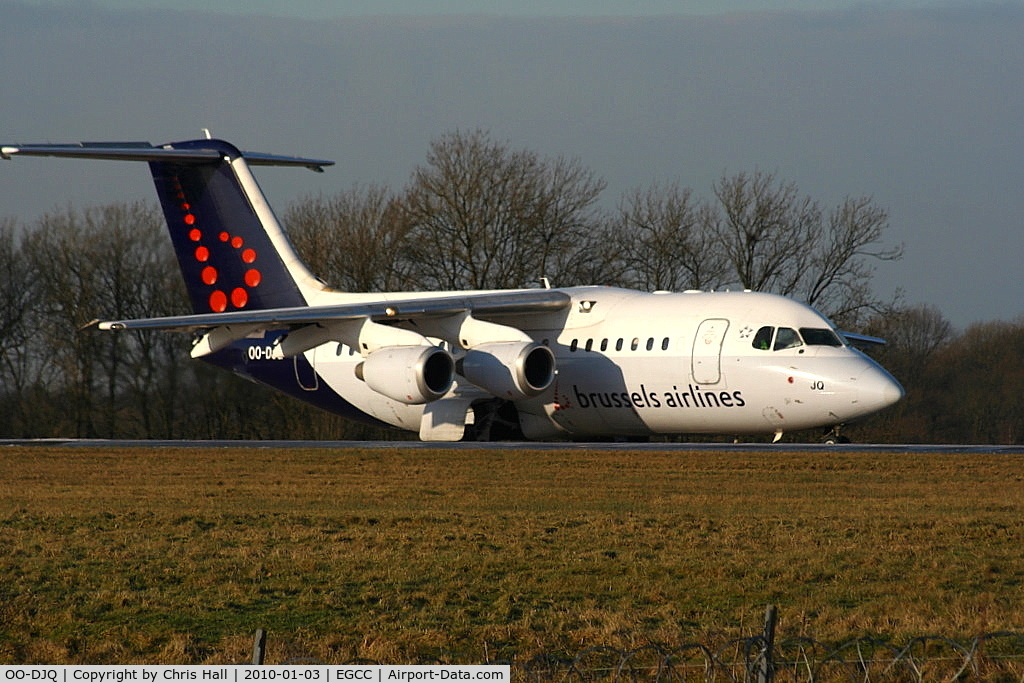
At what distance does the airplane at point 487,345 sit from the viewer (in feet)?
A: 85.4

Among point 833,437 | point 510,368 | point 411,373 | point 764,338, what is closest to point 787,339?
point 764,338

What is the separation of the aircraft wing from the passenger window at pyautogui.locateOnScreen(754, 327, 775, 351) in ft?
14.8

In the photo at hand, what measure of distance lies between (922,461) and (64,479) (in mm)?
12838

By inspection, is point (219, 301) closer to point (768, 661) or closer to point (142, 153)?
point (142, 153)

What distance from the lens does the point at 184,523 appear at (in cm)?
1499

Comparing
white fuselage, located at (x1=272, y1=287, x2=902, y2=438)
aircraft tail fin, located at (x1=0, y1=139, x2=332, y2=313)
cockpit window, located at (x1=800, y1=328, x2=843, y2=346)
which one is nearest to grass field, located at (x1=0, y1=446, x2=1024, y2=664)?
white fuselage, located at (x1=272, y1=287, x2=902, y2=438)

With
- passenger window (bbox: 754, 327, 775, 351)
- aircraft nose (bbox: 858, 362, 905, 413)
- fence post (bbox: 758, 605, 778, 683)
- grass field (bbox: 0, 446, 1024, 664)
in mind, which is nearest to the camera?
fence post (bbox: 758, 605, 778, 683)

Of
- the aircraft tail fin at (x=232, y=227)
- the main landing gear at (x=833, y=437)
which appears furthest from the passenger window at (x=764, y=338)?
the aircraft tail fin at (x=232, y=227)

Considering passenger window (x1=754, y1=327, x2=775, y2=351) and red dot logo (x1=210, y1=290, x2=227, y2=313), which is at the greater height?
red dot logo (x1=210, y1=290, x2=227, y2=313)

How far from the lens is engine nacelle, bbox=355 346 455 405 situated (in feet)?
89.4

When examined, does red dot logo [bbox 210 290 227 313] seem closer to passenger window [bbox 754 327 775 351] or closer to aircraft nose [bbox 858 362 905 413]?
passenger window [bbox 754 327 775 351]

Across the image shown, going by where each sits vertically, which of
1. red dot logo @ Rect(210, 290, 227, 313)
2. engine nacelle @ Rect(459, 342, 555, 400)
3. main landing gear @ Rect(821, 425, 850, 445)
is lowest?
main landing gear @ Rect(821, 425, 850, 445)

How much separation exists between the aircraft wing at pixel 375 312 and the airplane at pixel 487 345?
50 mm

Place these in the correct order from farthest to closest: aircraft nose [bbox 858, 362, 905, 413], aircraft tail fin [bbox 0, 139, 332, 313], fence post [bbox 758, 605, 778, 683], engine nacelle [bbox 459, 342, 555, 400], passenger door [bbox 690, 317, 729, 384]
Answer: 1. aircraft tail fin [bbox 0, 139, 332, 313]
2. engine nacelle [bbox 459, 342, 555, 400]
3. passenger door [bbox 690, 317, 729, 384]
4. aircraft nose [bbox 858, 362, 905, 413]
5. fence post [bbox 758, 605, 778, 683]
